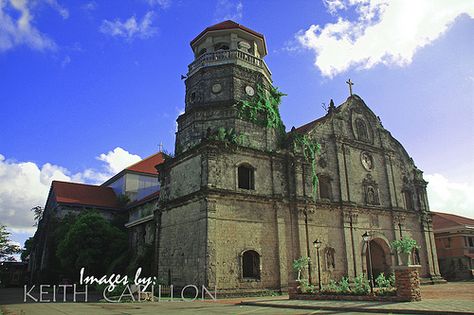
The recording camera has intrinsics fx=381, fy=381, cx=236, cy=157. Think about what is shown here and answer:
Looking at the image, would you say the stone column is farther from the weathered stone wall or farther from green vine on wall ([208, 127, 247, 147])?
green vine on wall ([208, 127, 247, 147])

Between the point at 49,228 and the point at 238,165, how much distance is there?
24.1 metres

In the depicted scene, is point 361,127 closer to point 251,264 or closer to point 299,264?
point 299,264

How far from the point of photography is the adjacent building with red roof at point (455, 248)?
32.9 metres

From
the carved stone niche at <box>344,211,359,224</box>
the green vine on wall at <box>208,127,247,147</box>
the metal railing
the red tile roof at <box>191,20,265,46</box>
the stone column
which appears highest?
the red tile roof at <box>191,20,265,46</box>

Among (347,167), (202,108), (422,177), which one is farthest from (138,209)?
(422,177)

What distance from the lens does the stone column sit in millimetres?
13500

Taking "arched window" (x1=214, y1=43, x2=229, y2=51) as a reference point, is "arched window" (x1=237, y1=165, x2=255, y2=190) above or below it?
below

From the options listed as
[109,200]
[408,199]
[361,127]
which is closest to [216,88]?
[361,127]

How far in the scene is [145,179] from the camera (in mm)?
41094

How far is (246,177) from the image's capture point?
21.8m

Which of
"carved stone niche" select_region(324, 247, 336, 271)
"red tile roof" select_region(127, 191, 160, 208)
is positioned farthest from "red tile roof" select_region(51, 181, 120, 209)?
"carved stone niche" select_region(324, 247, 336, 271)

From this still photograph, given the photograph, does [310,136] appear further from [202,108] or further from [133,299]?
[133,299]

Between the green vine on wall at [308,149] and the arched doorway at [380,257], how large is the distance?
664 cm

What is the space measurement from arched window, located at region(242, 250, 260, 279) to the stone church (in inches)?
2.0
